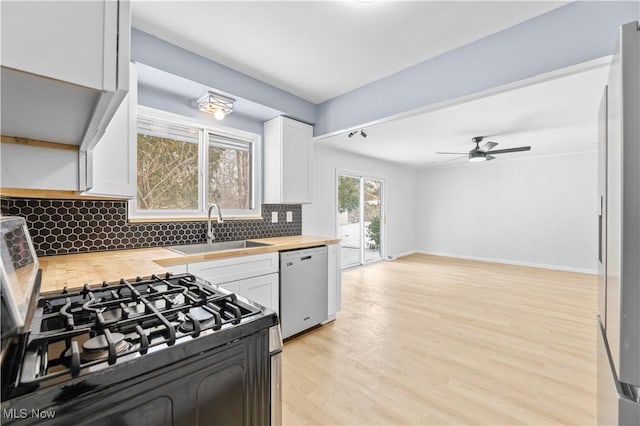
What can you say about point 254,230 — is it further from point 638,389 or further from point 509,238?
point 509,238

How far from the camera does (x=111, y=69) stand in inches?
25.2

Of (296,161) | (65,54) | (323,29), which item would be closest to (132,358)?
(65,54)

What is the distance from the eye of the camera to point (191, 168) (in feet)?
9.37

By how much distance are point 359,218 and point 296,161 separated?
2907mm

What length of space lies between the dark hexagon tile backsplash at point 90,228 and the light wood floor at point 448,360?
146 cm

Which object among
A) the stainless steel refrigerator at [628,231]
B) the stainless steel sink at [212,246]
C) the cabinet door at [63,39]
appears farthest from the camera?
the stainless steel sink at [212,246]

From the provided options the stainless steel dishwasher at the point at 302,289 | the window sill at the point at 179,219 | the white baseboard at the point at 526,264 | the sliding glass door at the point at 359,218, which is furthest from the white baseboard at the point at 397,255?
the window sill at the point at 179,219

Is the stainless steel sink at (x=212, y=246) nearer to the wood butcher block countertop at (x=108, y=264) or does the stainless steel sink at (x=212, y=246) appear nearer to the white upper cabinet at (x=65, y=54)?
the wood butcher block countertop at (x=108, y=264)

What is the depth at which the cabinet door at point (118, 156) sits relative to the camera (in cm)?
176

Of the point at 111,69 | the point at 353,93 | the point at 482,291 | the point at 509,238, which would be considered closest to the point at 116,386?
the point at 111,69

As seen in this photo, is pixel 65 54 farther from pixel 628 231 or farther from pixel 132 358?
pixel 628 231

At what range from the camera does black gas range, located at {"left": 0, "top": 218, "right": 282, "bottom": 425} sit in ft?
1.86

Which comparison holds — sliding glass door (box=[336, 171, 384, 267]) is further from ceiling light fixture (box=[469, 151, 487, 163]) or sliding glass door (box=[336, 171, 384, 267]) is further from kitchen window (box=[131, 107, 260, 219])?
kitchen window (box=[131, 107, 260, 219])

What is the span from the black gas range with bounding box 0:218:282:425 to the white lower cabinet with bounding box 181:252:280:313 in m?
1.02
